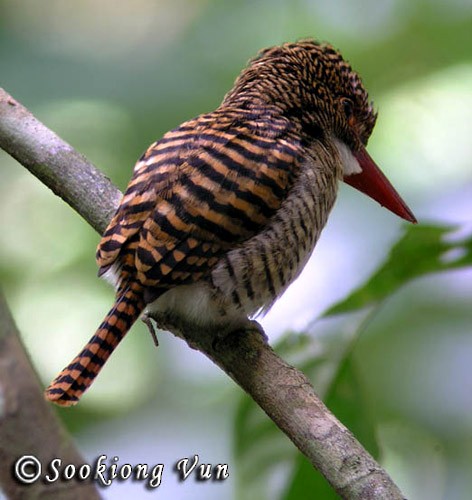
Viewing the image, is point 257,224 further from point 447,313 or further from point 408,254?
point 447,313

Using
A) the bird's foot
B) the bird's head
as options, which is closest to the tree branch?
the bird's foot

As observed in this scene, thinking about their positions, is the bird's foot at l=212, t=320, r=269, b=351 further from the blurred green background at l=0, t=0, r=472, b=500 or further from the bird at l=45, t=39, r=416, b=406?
the blurred green background at l=0, t=0, r=472, b=500

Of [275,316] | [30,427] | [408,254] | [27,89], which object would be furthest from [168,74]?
[30,427]

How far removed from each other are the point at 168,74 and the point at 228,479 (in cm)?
138

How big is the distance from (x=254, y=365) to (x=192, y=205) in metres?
0.33

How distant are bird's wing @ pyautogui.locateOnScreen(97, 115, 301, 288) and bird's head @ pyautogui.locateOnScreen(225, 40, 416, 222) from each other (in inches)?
13.2

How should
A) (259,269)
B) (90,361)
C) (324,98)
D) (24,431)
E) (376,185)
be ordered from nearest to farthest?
(24,431)
(90,361)
(259,269)
(324,98)
(376,185)

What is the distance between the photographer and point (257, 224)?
1.96 meters

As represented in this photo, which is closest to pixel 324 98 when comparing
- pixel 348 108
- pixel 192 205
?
pixel 348 108

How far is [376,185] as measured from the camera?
2.55m

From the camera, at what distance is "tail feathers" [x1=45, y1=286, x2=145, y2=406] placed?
6.04 feet

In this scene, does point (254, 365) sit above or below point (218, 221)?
below

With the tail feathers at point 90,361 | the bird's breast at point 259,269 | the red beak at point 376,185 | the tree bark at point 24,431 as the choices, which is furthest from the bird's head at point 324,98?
the tree bark at point 24,431

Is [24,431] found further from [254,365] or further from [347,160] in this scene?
[347,160]
